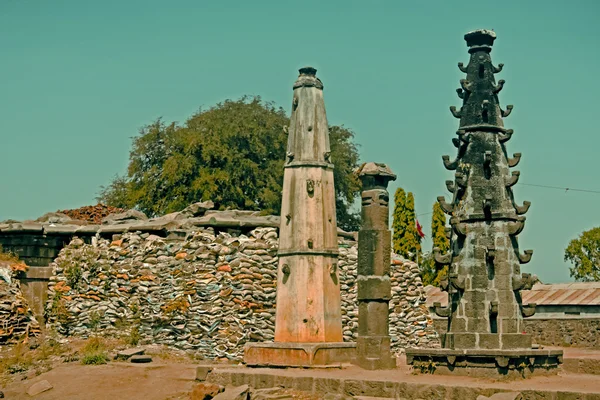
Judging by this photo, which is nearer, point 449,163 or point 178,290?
point 449,163

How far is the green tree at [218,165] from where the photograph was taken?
1467 inches

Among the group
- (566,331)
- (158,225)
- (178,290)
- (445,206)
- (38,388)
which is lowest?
(38,388)

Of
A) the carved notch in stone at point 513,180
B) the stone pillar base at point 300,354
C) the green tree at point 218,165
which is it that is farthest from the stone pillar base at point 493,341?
the green tree at point 218,165

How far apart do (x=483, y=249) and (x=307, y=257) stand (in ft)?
11.0

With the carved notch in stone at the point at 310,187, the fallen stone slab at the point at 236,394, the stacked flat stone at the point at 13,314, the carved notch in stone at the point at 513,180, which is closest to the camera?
the fallen stone slab at the point at 236,394

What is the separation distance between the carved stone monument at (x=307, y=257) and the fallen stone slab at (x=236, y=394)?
1.78 metres

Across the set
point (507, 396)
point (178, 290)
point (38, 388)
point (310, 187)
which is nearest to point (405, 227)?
point (178, 290)

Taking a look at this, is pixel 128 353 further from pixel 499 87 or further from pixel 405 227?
pixel 405 227

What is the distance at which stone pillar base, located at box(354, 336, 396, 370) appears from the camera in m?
15.0

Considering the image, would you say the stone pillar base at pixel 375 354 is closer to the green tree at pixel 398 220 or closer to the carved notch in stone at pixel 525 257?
the carved notch in stone at pixel 525 257

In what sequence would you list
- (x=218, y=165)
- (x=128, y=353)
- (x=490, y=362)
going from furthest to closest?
1. (x=218, y=165)
2. (x=128, y=353)
3. (x=490, y=362)

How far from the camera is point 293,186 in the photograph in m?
16.2

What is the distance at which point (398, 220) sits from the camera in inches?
1710

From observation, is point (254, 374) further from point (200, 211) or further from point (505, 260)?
point (200, 211)
